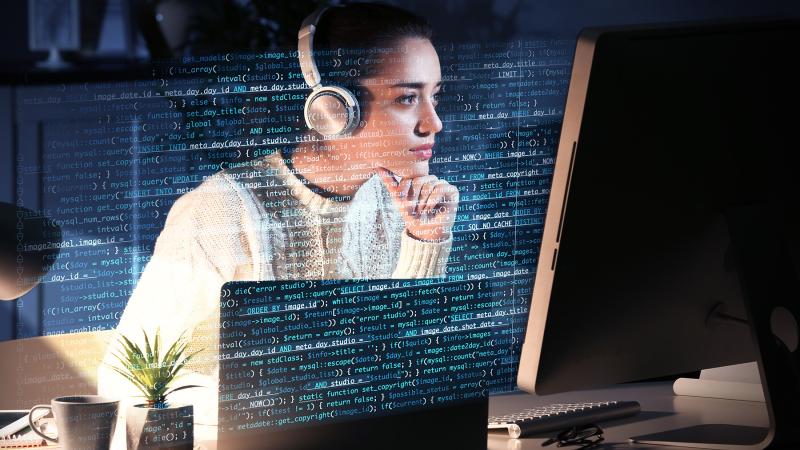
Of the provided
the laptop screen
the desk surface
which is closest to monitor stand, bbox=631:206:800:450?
the desk surface

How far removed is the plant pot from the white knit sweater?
41mm

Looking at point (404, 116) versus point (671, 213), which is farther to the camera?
point (404, 116)

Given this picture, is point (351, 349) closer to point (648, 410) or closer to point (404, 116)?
point (404, 116)

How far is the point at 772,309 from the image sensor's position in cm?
123

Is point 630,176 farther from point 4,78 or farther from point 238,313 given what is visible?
point 4,78

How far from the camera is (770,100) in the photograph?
46.8 inches

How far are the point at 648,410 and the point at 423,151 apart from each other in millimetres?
570

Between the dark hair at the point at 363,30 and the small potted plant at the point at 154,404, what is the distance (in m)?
0.38

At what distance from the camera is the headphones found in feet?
4.00

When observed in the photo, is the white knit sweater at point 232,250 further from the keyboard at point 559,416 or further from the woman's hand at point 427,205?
the keyboard at point 559,416

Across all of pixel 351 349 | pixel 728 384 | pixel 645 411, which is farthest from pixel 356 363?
pixel 728 384

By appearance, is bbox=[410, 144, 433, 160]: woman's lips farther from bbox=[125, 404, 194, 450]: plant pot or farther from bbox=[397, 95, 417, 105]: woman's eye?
bbox=[125, 404, 194, 450]: plant pot

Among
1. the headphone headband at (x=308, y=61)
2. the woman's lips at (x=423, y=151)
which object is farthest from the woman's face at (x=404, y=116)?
the headphone headband at (x=308, y=61)

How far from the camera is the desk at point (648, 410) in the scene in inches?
55.7
